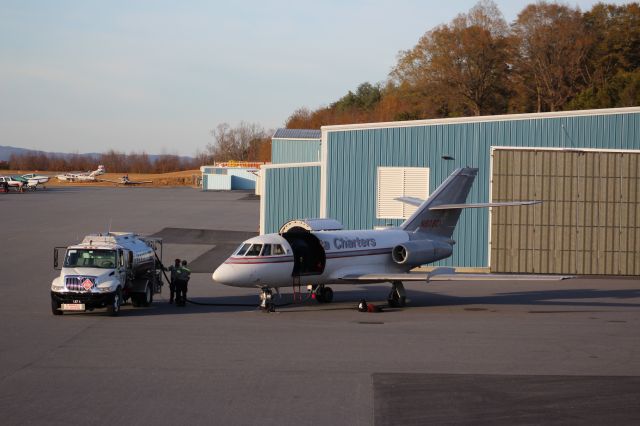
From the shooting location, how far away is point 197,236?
4962cm

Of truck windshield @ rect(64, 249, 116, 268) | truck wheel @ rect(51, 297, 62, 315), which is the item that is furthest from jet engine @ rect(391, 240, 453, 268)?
Result: truck wheel @ rect(51, 297, 62, 315)

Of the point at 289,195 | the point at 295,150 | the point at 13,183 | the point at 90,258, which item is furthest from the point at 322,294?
the point at 13,183

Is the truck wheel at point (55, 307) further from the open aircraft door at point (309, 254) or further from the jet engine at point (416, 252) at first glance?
the jet engine at point (416, 252)

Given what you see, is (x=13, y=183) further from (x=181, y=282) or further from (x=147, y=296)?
(x=181, y=282)

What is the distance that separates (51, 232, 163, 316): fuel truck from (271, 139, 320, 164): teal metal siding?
30995mm

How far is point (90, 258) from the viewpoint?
2388cm

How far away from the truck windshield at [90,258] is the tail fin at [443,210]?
10.4 meters

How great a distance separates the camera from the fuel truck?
22641 millimetres

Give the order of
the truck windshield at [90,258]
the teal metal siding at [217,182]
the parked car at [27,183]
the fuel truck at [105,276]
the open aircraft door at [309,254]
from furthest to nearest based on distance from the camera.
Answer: the teal metal siding at [217,182] → the parked car at [27,183] → the open aircraft door at [309,254] → the truck windshield at [90,258] → the fuel truck at [105,276]

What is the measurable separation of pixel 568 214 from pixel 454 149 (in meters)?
5.77

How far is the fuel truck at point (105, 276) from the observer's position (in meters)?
22.6

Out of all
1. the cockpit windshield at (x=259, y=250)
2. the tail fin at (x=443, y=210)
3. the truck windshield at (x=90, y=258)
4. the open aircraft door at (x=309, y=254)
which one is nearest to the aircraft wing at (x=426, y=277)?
the open aircraft door at (x=309, y=254)

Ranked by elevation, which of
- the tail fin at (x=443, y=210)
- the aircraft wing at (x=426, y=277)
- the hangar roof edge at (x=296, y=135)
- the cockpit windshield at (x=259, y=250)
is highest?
the hangar roof edge at (x=296, y=135)

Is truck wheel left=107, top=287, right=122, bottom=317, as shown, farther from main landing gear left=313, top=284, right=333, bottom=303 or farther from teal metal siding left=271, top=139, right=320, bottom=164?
teal metal siding left=271, top=139, right=320, bottom=164
